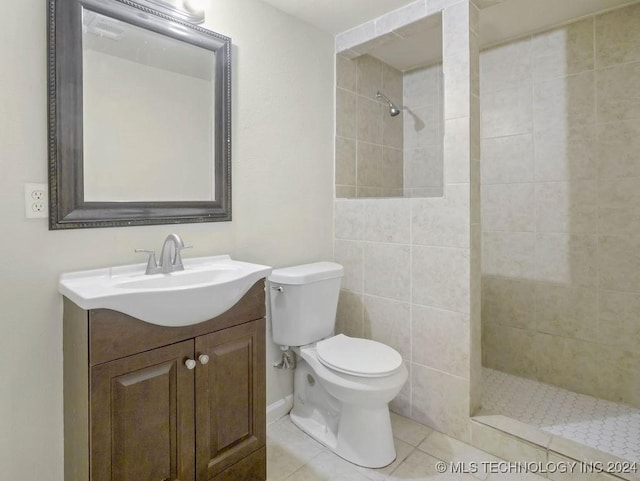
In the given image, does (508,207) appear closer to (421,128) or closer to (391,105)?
(421,128)

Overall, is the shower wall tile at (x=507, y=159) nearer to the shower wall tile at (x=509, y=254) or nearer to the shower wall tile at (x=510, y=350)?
the shower wall tile at (x=509, y=254)

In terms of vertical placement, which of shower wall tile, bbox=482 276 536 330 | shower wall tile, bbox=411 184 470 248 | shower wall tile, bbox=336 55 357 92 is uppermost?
shower wall tile, bbox=336 55 357 92

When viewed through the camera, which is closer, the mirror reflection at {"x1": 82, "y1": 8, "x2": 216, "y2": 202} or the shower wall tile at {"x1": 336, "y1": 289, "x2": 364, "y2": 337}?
the mirror reflection at {"x1": 82, "y1": 8, "x2": 216, "y2": 202}

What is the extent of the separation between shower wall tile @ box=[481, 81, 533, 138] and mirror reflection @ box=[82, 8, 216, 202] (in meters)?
1.85

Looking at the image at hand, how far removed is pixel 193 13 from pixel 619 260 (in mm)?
2544

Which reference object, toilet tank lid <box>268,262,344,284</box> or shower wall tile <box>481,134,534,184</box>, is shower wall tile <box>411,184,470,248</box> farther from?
shower wall tile <box>481,134,534,184</box>

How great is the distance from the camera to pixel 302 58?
217 centimetres

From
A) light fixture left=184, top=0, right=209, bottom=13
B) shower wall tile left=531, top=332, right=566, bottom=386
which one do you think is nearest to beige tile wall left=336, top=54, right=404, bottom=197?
light fixture left=184, top=0, right=209, bottom=13

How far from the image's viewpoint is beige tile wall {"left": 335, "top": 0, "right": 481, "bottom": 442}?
1813 millimetres

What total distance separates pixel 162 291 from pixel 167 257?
40 cm

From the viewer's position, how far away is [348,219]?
2.34 m

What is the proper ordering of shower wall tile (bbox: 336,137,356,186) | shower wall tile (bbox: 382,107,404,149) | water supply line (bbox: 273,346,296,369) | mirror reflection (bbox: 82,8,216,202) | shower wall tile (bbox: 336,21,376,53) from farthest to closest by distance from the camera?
shower wall tile (bbox: 382,107,404,149) < shower wall tile (bbox: 336,137,356,186) < shower wall tile (bbox: 336,21,376,53) < water supply line (bbox: 273,346,296,369) < mirror reflection (bbox: 82,8,216,202)

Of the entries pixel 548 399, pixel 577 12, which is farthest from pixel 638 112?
pixel 548 399

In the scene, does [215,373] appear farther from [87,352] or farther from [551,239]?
[551,239]
